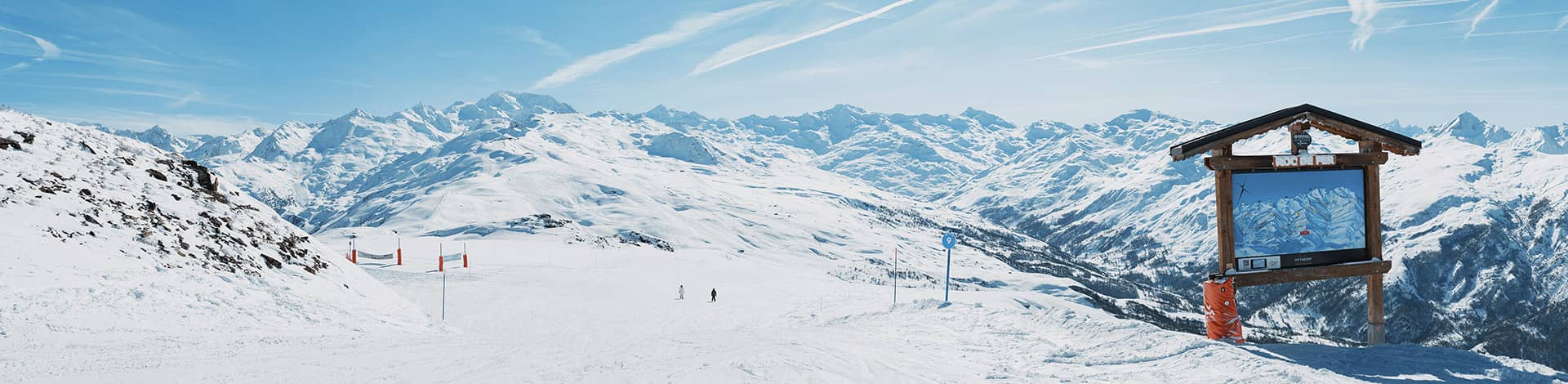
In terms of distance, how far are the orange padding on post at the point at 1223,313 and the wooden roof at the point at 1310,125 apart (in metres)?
2.88

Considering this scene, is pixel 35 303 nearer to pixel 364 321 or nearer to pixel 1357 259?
pixel 364 321

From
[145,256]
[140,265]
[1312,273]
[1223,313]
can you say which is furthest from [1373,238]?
[145,256]

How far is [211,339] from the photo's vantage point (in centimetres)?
1688

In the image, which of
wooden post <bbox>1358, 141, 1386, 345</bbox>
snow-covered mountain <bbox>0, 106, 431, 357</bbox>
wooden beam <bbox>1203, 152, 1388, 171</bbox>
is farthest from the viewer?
snow-covered mountain <bbox>0, 106, 431, 357</bbox>

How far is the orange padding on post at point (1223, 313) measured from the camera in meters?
15.2

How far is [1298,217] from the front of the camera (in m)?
16.0

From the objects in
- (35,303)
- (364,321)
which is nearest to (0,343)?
(35,303)

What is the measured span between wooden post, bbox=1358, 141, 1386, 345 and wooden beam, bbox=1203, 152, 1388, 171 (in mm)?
158

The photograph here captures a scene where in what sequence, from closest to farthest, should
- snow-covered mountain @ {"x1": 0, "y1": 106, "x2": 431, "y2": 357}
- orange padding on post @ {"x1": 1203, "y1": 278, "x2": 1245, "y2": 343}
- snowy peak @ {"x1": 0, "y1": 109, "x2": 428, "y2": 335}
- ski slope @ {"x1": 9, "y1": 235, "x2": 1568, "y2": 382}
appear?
ski slope @ {"x1": 9, "y1": 235, "x2": 1568, "y2": 382}
orange padding on post @ {"x1": 1203, "y1": 278, "x2": 1245, "y2": 343}
snow-covered mountain @ {"x1": 0, "y1": 106, "x2": 431, "y2": 357}
snowy peak @ {"x1": 0, "y1": 109, "x2": 428, "y2": 335}

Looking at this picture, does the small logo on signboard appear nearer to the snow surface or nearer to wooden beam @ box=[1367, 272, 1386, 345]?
wooden beam @ box=[1367, 272, 1386, 345]

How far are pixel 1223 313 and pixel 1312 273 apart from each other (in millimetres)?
2688

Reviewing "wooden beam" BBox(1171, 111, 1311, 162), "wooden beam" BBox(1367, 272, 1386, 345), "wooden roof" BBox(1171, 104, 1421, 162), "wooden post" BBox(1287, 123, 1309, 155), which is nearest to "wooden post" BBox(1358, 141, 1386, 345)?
"wooden beam" BBox(1367, 272, 1386, 345)

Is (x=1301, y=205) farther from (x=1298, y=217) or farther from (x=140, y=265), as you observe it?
(x=140, y=265)

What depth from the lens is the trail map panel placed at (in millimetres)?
15883
